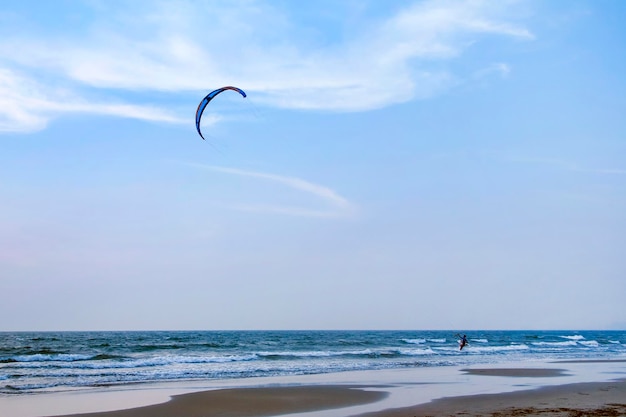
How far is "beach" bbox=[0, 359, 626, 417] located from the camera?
13156mm

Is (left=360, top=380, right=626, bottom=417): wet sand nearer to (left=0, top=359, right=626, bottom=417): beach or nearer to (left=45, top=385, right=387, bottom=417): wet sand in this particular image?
(left=0, top=359, right=626, bottom=417): beach

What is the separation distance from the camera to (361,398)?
619 inches

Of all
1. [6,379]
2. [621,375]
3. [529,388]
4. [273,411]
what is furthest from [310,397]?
[621,375]

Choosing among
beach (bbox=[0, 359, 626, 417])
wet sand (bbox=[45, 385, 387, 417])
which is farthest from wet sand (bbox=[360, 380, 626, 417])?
wet sand (bbox=[45, 385, 387, 417])

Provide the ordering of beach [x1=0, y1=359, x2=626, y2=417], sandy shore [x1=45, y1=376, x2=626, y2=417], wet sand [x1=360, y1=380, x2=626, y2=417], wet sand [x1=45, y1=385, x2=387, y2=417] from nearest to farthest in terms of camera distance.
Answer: wet sand [x1=360, y1=380, x2=626, y2=417] → sandy shore [x1=45, y1=376, x2=626, y2=417] → beach [x1=0, y1=359, x2=626, y2=417] → wet sand [x1=45, y1=385, x2=387, y2=417]

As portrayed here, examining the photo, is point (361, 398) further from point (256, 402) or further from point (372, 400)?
point (256, 402)

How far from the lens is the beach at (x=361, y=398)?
43.2 ft

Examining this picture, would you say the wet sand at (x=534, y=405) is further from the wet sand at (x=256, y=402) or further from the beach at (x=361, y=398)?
the wet sand at (x=256, y=402)

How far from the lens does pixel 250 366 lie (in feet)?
90.1

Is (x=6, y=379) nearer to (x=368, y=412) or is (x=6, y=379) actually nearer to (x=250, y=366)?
(x=250, y=366)

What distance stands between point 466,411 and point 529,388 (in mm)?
6164

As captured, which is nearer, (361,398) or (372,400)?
(372,400)

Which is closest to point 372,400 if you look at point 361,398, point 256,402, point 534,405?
point 361,398

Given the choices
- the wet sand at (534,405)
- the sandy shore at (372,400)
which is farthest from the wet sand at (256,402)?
the wet sand at (534,405)
